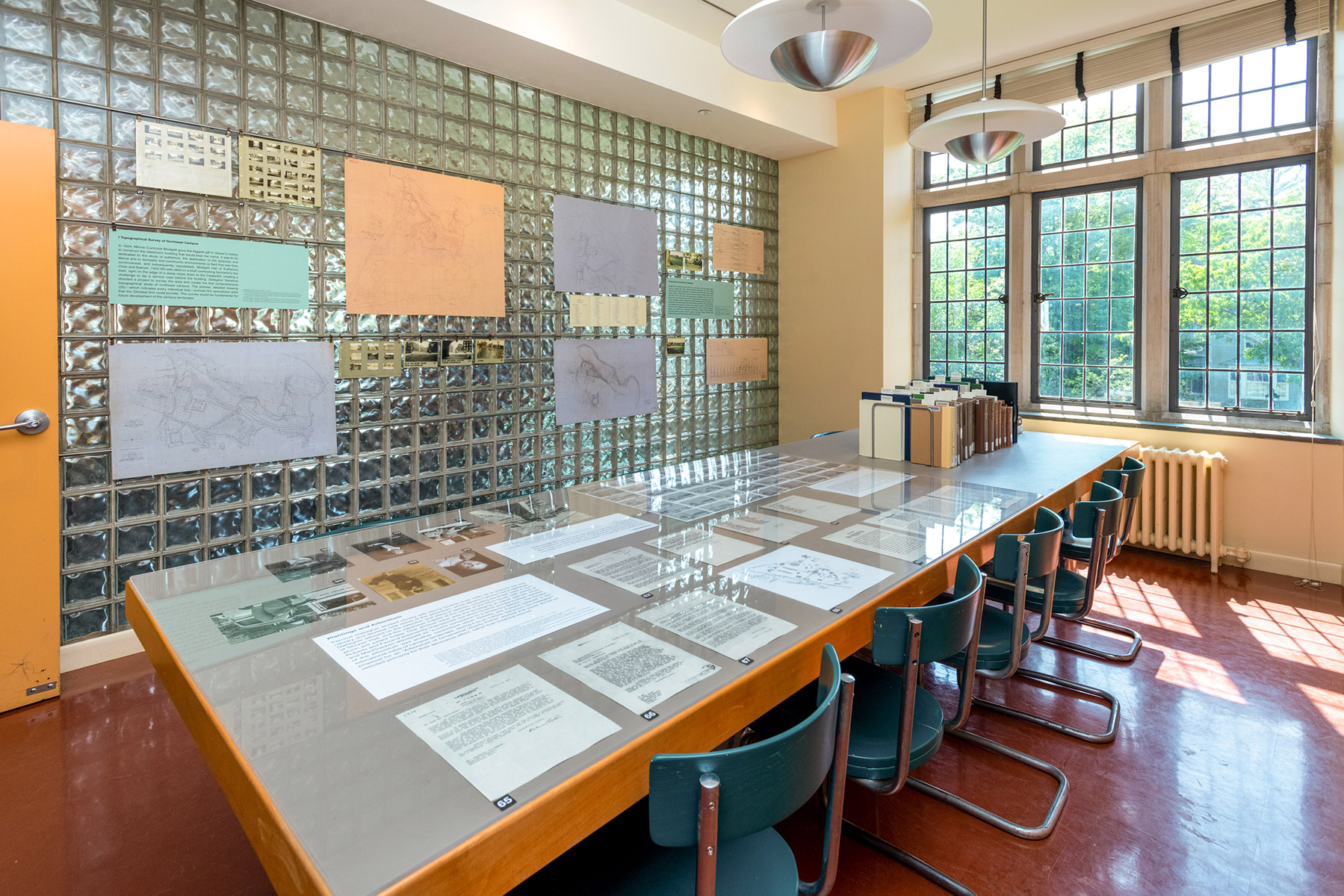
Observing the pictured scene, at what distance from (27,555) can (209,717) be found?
7.87ft

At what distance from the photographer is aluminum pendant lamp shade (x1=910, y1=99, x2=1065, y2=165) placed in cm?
291

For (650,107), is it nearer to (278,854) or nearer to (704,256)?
(704,256)

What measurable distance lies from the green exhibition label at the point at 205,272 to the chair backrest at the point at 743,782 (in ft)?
9.90

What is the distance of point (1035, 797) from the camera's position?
2191 millimetres

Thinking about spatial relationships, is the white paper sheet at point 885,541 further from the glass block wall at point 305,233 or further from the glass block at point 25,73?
the glass block at point 25,73

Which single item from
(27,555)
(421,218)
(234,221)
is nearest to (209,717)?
(27,555)

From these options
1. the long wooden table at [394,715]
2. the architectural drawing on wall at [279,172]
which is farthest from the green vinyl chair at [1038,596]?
the architectural drawing on wall at [279,172]

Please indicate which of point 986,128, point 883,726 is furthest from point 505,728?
point 986,128

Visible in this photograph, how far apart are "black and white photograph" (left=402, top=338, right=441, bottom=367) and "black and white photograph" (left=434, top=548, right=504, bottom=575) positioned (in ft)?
6.74

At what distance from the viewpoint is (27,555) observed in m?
2.73

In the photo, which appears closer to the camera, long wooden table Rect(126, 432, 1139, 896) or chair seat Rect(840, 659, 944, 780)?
long wooden table Rect(126, 432, 1139, 896)

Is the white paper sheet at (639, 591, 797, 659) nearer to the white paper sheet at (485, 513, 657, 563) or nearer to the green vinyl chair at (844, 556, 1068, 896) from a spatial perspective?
the green vinyl chair at (844, 556, 1068, 896)

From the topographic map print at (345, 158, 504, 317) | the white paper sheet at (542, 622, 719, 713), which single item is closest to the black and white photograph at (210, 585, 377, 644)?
the white paper sheet at (542, 622, 719, 713)

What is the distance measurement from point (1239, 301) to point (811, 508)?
3.85 meters
